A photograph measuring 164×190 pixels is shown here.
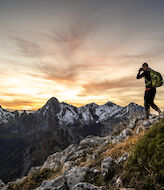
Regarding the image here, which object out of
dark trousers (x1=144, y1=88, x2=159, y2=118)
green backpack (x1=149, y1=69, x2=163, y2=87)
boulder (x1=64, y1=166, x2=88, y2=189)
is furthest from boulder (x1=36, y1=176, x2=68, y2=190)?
dark trousers (x1=144, y1=88, x2=159, y2=118)

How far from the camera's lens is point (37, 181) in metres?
9.17

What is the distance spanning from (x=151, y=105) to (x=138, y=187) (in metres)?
9.18

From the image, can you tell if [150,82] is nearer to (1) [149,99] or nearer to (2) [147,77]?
(2) [147,77]

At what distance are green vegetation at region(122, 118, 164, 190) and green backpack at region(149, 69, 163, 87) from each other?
19.8 feet

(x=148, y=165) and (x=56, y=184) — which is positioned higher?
(x=148, y=165)

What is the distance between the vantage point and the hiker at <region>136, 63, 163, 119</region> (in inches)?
408

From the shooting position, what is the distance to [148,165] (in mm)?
4180

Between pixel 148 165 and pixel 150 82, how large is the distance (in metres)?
7.79

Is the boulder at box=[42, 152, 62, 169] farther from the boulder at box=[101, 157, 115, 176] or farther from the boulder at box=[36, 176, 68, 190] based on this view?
the boulder at box=[101, 157, 115, 176]

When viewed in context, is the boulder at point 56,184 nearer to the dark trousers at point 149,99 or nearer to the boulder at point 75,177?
the boulder at point 75,177

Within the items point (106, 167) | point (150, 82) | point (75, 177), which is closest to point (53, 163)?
point (150, 82)

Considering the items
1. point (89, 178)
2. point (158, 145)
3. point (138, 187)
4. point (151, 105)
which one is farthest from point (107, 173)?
point (151, 105)

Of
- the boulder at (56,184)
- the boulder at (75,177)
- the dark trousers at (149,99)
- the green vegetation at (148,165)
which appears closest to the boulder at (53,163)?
the dark trousers at (149,99)

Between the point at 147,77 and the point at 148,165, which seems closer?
the point at 148,165
